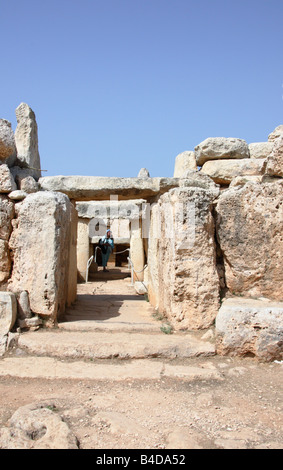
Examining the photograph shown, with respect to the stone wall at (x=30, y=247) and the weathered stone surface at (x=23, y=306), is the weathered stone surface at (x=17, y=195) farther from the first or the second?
the weathered stone surface at (x=23, y=306)

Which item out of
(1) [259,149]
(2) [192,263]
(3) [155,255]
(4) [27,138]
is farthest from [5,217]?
(1) [259,149]

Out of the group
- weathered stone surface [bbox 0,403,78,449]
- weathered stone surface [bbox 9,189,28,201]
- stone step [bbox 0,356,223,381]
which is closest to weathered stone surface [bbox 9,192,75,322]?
weathered stone surface [bbox 9,189,28,201]

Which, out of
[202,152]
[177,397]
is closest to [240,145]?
[202,152]

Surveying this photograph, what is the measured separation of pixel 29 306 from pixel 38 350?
63 cm

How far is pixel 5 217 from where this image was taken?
14.8 ft

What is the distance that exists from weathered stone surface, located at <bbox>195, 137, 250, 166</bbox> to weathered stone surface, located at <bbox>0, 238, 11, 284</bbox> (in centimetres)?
440

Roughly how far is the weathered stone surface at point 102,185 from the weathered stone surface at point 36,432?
399 centimetres

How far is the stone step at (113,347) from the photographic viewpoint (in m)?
3.70

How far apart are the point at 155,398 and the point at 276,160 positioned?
2986 millimetres

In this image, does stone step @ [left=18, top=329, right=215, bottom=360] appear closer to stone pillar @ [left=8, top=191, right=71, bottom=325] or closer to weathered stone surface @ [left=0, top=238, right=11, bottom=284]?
stone pillar @ [left=8, top=191, right=71, bottom=325]

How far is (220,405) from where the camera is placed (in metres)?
2.80

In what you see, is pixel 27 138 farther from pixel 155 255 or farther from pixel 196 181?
pixel 196 181

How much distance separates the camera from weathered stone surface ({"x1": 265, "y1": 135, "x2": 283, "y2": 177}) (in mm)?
4410

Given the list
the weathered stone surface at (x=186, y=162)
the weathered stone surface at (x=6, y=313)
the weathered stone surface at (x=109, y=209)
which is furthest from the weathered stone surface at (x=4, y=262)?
the weathered stone surface at (x=109, y=209)
